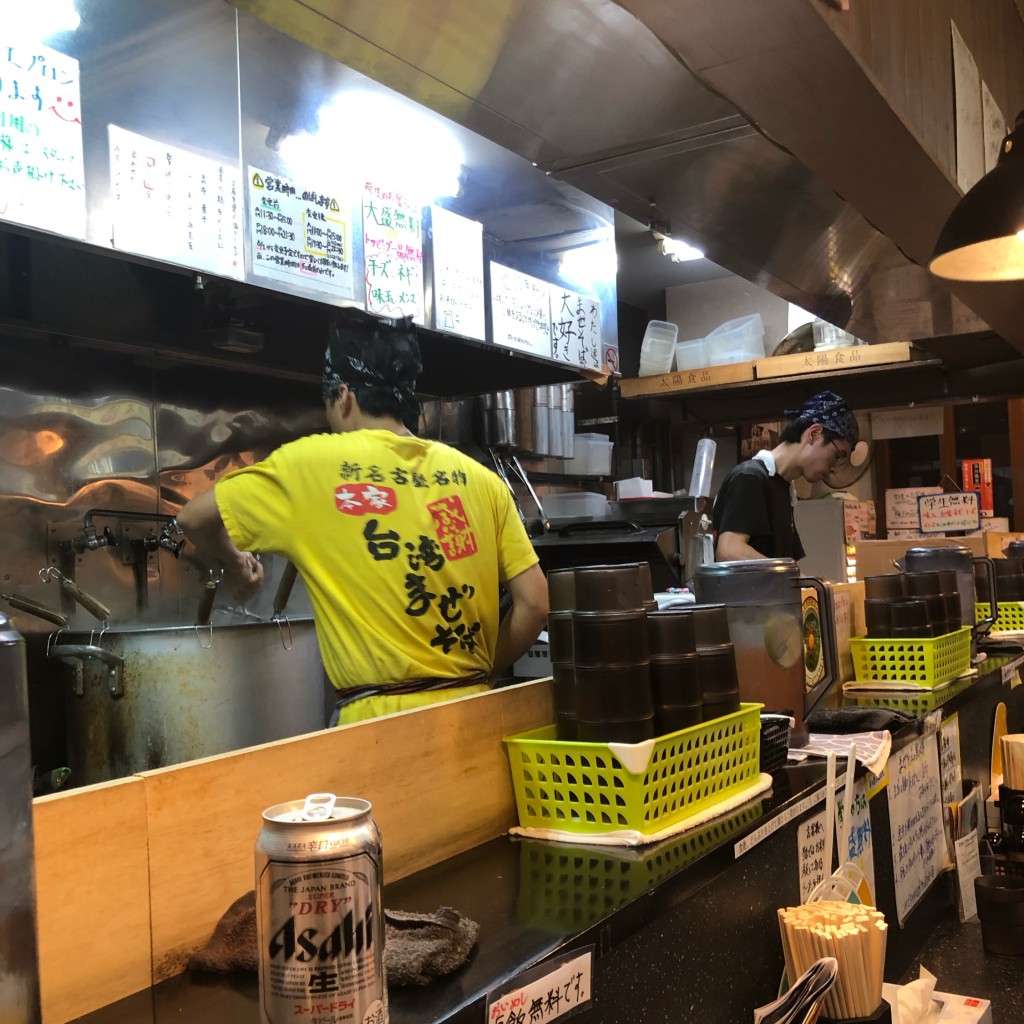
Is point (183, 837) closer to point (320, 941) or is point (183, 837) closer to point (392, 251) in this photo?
point (320, 941)

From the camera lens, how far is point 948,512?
19.6 ft

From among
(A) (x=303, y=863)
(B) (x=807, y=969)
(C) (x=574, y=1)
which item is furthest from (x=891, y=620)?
(A) (x=303, y=863)

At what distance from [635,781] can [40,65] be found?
1.90 metres

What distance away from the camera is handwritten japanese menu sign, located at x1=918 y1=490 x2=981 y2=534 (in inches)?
230

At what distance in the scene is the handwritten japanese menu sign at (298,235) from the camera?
248 centimetres

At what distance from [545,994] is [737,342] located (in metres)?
5.09

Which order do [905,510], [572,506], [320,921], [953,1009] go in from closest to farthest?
[320,921]
[953,1009]
[572,506]
[905,510]

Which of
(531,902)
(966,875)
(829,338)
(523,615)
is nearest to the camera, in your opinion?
(531,902)

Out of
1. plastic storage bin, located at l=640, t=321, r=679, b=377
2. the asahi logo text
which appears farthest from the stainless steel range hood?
plastic storage bin, located at l=640, t=321, r=679, b=377

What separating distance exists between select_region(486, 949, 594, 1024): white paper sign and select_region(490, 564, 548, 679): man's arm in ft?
3.99

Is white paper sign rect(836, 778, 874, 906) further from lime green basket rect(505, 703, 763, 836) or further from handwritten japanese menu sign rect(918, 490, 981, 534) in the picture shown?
handwritten japanese menu sign rect(918, 490, 981, 534)

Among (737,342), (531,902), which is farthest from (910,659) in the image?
(737,342)

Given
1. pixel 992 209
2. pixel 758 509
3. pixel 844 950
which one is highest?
pixel 992 209

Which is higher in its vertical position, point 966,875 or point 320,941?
point 320,941
